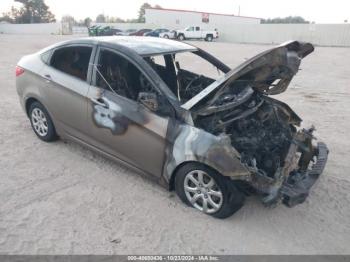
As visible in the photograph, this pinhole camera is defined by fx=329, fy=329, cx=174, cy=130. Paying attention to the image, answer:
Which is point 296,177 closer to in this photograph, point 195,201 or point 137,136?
point 195,201

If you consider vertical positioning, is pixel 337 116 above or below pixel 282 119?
below

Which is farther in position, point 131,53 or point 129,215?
point 131,53

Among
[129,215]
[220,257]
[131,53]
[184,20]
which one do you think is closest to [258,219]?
[220,257]

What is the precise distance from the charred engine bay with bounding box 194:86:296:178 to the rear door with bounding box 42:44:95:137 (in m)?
1.64

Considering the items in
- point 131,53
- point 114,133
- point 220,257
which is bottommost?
point 220,257

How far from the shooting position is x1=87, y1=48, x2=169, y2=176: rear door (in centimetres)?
360

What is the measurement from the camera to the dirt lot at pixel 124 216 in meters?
3.11

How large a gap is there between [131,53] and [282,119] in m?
2.15

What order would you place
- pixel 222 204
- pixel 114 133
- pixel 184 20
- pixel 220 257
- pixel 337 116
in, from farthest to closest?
pixel 184 20
pixel 337 116
pixel 114 133
pixel 222 204
pixel 220 257

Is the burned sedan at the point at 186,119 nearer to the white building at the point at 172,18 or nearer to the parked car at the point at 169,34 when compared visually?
the parked car at the point at 169,34

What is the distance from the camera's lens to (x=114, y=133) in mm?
3902

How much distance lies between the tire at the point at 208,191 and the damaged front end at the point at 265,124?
195 millimetres

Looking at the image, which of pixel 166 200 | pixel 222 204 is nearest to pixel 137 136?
pixel 166 200

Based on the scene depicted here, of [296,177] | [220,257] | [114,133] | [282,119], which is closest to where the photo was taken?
[220,257]
